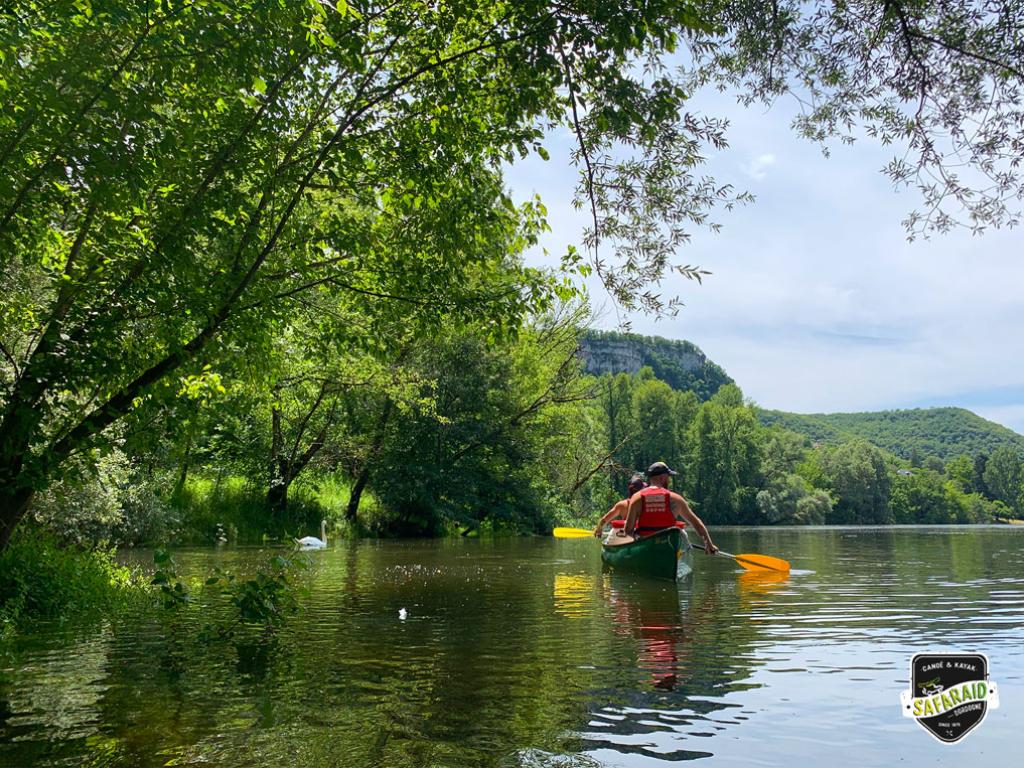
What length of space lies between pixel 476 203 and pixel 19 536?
7240 mm

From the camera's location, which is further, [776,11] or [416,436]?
[416,436]

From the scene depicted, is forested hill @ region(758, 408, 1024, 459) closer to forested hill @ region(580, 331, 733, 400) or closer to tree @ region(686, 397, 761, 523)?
forested hill @ region(580, 331, 733, 400)

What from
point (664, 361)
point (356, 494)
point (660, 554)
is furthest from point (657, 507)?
point (664, 361)

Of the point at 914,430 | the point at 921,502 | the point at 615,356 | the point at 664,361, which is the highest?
the point at 615,356

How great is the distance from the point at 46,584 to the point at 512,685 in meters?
6.13

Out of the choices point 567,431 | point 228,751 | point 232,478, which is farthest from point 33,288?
point 567,431

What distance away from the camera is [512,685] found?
556cm

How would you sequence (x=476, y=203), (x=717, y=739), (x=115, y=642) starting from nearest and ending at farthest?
1. (x=717, y=739)
2. (x=115, y=642)
3. (x=476, y=203)

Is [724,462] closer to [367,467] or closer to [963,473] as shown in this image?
[367,467]

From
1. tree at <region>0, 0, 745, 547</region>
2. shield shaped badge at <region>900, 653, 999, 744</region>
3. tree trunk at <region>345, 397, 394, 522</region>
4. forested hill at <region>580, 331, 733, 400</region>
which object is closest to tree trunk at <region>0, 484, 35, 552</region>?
tree at <region>0, 0, 745, 547</region>

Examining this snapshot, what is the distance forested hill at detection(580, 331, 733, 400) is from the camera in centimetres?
15950

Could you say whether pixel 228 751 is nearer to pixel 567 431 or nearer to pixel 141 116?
pixel 141 116

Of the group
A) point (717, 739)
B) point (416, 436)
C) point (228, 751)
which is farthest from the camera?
point (416, 436)

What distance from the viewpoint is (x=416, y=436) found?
31.3 m
